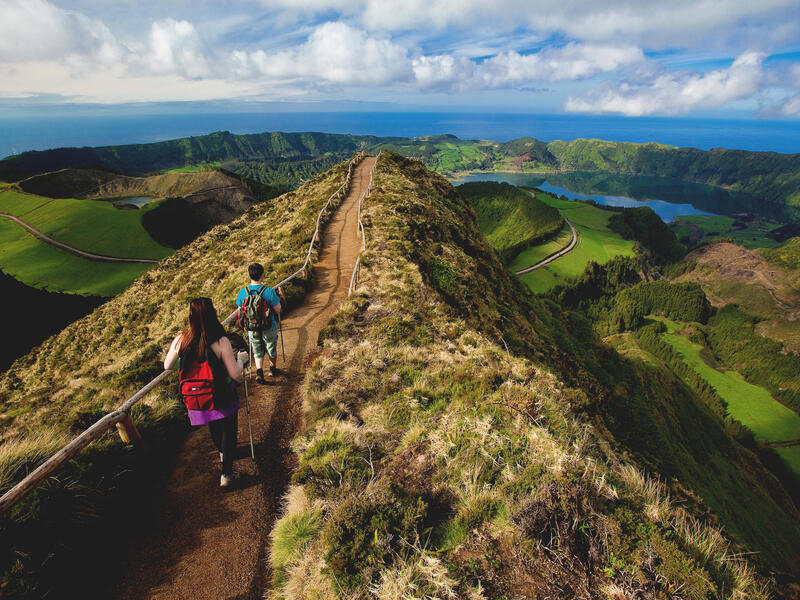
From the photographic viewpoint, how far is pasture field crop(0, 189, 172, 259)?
61.0 meters

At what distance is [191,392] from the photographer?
5543 mm

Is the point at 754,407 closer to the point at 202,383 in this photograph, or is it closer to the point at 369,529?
the point at 369,529

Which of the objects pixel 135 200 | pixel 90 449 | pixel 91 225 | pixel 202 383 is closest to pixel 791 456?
pixel 202 383

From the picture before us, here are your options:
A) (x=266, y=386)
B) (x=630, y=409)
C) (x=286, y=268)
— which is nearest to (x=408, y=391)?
(x=266, y=386)

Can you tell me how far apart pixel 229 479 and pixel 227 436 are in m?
0.90

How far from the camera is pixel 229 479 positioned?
20.4ft

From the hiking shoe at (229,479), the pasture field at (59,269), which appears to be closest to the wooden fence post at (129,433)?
the hiking shoe at (229,479)

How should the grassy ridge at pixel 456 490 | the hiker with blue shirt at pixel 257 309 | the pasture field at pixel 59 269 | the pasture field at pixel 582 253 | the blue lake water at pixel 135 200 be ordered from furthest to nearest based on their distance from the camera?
the pasture field at pixel 582 253
the blue lake water at pixel 135 200
the pasture field at pixel 59 269
the hiker with blue shirt at pixel 257 309
the grassy ridge at pixel 456 490

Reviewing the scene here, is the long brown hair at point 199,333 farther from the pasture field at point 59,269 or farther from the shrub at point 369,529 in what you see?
the pasture field at point 59,269

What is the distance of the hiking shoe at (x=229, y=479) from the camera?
6.18 meters

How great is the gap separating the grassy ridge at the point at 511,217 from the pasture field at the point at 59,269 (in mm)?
125052

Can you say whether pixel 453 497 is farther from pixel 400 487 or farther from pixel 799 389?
pixel 799 389

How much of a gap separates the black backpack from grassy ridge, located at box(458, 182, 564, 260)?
14161 cm

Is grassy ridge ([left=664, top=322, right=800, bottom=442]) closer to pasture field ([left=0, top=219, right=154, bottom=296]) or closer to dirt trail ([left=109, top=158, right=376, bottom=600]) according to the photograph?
dirt trail ([left=109, top=158, right=376, bottom=600])
